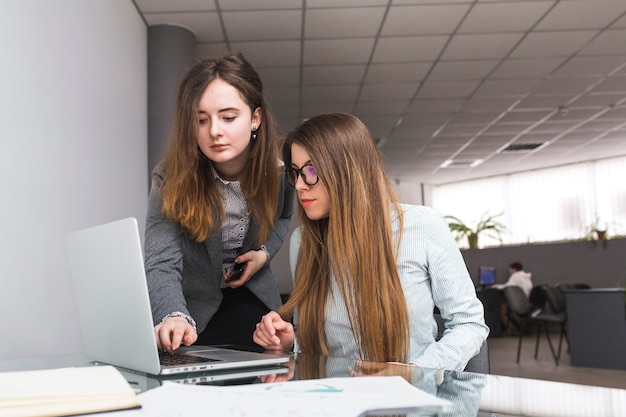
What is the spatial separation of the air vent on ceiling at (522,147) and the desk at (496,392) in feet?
27.2

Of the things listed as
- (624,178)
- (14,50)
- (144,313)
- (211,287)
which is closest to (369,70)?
(14,50)

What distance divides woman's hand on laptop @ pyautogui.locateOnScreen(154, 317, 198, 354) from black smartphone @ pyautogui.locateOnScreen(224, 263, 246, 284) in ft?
1.56

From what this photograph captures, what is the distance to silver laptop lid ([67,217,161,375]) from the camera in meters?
0.91

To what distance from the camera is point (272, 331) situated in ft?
3.99

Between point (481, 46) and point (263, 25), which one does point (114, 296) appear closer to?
point (263, 25)

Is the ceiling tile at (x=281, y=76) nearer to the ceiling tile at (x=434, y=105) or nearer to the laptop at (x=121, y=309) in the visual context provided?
the ceiling tile at (x=434, y=105)

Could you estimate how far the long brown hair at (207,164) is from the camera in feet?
4.92

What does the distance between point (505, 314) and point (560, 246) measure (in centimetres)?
129

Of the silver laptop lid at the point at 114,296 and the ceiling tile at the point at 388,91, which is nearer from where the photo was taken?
the silver laptop lid at the point at 114,296

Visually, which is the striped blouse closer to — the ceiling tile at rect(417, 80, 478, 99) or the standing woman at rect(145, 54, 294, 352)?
the standing woman at rect(145, 54, 294, 352)

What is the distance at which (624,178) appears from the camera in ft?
32.3

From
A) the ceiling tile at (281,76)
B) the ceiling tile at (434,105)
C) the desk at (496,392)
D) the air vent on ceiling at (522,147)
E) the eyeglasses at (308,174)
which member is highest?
the ceiling tile at (281,76)

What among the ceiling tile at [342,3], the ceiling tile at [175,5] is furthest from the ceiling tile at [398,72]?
the ceiling tile at [175,5]

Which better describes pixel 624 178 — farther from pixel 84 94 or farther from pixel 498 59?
pixel 84 94
